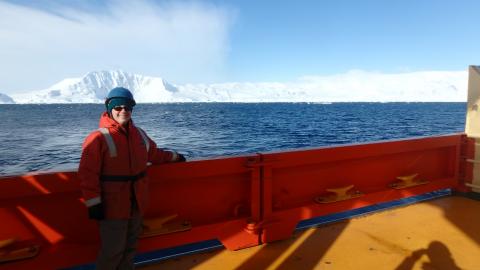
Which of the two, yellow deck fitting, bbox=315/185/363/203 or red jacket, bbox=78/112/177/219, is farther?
yellow deck fitting, bbox=315/185/363/203

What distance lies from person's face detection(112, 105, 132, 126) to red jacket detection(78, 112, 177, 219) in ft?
0.11

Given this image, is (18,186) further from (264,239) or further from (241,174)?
(264,239)

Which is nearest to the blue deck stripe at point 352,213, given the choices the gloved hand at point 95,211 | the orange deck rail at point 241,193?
the orange deck rail at point 241,193

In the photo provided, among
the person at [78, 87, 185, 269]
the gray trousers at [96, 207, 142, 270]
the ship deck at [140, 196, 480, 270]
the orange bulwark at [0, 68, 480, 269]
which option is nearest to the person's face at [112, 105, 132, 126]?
the person at [78, 87, 185, 269]

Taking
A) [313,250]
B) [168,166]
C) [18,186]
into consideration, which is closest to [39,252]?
[18,186]

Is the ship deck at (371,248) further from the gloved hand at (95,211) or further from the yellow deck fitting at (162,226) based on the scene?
the gloved hand at (95,211)

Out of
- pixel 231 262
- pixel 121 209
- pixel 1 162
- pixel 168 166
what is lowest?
pixel 1 162

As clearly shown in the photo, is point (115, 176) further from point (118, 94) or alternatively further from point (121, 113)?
point (118, 94)

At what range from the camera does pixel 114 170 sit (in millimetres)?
2455

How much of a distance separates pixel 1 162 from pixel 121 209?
873 inches

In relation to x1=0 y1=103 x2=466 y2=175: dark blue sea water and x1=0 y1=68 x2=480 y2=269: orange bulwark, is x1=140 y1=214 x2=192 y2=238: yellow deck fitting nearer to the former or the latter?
x1=0 y1=68 x2=480 y2=269: orange bulwark

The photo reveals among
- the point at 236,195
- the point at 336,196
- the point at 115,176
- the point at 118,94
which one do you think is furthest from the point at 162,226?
the point at 336,196

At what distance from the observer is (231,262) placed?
3.17m

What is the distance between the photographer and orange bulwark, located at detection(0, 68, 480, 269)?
9.02ft
